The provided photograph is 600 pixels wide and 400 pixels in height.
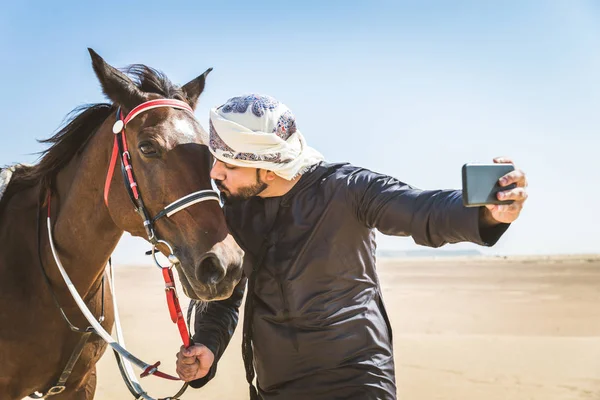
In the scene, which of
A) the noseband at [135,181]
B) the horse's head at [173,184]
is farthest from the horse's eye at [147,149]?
the noseband at [135,181]

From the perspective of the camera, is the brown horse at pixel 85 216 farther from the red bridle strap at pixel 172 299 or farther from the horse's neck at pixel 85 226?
the red bridle strap at pixel 172 299

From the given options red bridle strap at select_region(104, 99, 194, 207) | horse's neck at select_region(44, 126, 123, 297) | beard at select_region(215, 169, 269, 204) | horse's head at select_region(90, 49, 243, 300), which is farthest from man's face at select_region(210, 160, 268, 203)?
horse's neck at select_region(44, 126, 123, 297)

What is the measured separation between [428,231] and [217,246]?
3.23 feet

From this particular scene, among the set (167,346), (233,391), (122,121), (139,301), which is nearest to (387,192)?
(122,121)

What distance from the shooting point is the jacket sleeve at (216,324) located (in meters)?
2.59

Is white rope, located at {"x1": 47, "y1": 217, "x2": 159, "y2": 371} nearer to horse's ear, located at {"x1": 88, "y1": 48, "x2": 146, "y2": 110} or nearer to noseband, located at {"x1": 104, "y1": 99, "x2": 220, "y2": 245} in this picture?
noseband, located at {"x1": 104, "y1": 99, "x2": 220, "y2": 245}

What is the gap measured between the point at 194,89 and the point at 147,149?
0.87 meters

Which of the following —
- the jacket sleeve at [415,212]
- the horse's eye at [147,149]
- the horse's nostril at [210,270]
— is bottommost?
the horse's nostril at [210,270]

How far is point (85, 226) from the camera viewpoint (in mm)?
3318

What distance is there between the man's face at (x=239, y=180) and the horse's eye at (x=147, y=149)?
1.85ft

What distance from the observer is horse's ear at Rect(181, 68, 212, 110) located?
3527 mm

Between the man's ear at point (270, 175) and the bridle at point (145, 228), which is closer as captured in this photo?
the man's ear at point (270, 175)

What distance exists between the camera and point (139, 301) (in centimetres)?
2005

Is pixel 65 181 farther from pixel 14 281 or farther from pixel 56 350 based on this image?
pixel 56 350
